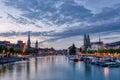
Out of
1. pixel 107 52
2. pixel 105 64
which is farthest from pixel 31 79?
pixel 107 52

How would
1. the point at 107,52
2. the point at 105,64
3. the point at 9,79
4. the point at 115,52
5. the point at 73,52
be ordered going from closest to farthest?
1. the point at 9,79
2. the point at 105,64
3. the point at 115,52
4. the point at 107,52
5. the point at 73,52

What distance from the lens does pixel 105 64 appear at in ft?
213

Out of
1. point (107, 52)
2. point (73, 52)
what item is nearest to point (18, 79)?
point (107, 52)

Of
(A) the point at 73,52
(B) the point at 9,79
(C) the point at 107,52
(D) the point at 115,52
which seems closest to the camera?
(B) the point at 9,79

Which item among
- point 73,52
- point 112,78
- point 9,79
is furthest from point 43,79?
point 73,52

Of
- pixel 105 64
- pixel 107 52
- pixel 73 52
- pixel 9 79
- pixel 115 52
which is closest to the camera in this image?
pixel 9 79

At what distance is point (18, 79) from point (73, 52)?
149955 millimetres

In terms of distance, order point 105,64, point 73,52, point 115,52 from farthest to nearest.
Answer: point 73,52, point 115,52, point 105,64

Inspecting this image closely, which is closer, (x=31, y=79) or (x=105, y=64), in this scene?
(x=31, y=79)

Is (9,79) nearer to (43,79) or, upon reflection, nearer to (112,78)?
(43,79)

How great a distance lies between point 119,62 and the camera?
65.8 meters

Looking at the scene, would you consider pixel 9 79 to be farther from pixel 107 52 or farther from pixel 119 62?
pixel 107 52

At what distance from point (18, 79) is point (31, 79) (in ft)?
6.81

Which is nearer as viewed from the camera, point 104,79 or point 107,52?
point 104,79
